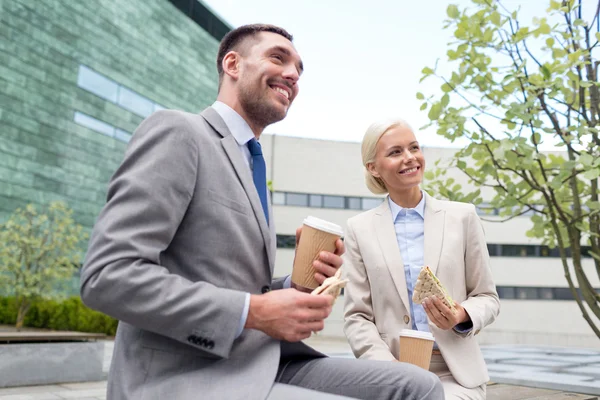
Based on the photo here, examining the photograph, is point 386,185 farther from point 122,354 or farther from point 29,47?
point 29,47

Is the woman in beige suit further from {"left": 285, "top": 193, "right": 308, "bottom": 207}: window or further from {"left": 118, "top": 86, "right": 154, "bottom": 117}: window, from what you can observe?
{"left": 285, "top": 193, "right": 308, "bottom": 207}: window

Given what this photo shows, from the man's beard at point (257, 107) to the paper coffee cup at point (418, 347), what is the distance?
1134 mm

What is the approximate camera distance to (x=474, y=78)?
4.41m

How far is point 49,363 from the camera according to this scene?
312 inches

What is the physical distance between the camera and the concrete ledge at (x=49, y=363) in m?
7.56

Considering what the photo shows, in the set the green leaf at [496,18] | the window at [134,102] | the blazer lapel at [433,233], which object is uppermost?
the window at [134,102]

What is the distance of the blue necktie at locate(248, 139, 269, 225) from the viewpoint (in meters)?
1.79

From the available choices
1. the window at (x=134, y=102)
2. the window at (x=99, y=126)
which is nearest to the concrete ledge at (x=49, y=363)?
the window at (x=99, y=126)

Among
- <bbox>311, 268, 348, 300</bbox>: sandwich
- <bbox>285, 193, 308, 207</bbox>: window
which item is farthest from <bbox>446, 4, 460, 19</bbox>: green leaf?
<bbox>285, 193, 308, 207</bbox>: window

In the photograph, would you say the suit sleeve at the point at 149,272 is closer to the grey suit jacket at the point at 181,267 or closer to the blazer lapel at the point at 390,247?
the grey suit jacket at the point at 181,267

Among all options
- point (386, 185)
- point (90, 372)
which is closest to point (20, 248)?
point (90, 372)

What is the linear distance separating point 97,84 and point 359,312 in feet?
86.7

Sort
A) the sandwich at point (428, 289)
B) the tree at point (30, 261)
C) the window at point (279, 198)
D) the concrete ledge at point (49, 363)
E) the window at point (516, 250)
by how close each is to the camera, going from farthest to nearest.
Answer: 1. the window at point (279, 198)
2. the window at point (516, 250)
3. the tree at point (30, 261)
4. the concrete ledge at point (49, 363)
5. the sandwich at point (428, 289)

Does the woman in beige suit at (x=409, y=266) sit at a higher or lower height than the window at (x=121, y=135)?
lower
